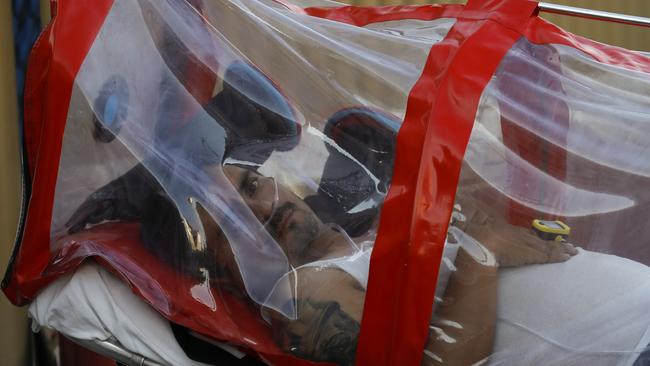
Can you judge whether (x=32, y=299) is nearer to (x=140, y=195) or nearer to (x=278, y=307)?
(x=140, y=195)

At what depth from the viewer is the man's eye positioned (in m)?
1.44

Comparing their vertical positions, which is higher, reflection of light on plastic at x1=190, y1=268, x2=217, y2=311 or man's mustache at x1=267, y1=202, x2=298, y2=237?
man's mustache at x1=267, y1=202, x2=298, y2=237

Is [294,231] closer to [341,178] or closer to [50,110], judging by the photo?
[341,178]

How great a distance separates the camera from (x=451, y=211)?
126cm

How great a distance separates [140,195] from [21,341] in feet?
3.25

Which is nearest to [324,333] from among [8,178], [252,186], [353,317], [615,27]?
[353,317]

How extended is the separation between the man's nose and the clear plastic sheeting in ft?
1.13

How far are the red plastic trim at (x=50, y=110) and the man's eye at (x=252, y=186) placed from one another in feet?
1.20

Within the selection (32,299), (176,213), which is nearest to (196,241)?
(176,213)

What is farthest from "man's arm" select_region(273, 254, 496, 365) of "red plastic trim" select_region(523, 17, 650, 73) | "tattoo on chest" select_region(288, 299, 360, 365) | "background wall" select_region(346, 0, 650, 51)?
"background wall" select_region(346, 0, 650, 51)

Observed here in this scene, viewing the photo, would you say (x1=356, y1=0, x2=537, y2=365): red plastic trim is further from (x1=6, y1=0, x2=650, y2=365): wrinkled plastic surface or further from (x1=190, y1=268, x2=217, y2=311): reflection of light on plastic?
(x1=190, y1=268, x2=217, y2=311): reflection of light on plastic

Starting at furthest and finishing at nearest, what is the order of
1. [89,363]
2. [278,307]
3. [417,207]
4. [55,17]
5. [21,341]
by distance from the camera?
[21,341] → [89,363] → [55,17] → [278,307] → [417,207]

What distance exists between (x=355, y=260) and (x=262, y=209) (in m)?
0.21

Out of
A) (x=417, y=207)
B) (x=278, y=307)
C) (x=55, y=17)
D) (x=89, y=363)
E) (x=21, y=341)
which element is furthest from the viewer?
(x=21, y=341)
